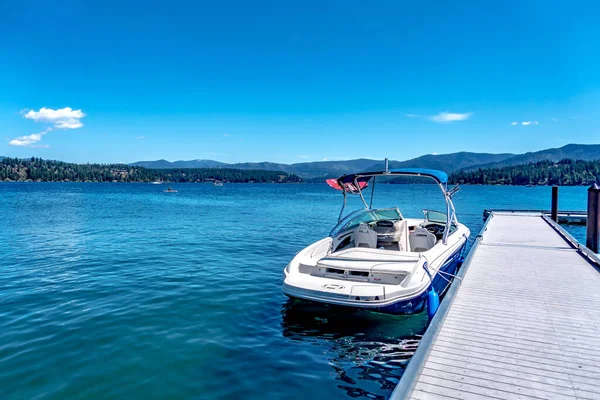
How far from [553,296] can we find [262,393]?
250 inches

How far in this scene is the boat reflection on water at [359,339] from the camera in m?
6.41

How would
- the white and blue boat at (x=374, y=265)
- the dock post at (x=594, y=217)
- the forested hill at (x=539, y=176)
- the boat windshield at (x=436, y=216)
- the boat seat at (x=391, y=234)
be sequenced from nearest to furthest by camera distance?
the white and blue boat at (x=374, y=265)
the boat seat at (x=391, y=234)
the boat windshield at (x=436, y=216)
the dock post at (x=594, y=217)
the forested hill at (x=539, y=176)

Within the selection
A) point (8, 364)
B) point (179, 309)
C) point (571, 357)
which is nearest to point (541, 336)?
point (571, 357)

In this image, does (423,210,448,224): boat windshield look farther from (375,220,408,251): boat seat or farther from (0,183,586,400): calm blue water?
(0,183,586,400): calm blue water

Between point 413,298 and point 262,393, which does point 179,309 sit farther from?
point 413,298

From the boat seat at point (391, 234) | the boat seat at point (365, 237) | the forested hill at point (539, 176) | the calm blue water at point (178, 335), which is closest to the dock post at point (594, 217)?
the boat seat at point (391, 234)


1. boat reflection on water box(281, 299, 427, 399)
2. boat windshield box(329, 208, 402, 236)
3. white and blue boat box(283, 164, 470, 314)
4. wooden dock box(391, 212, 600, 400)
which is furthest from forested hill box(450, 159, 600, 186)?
boat reflection on water box(281, 299, 427, 399)

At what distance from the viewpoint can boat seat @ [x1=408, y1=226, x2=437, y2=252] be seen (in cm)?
1170

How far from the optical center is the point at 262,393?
6012 mm

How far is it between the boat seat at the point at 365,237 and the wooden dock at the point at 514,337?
95.9 inches

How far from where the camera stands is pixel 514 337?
6.12 m

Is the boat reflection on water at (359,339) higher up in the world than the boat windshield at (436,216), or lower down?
lower down

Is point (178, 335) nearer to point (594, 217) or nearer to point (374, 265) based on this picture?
point (374, 265)

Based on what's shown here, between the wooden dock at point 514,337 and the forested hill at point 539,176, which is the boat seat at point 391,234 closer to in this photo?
the wooden dock at point 514,337
